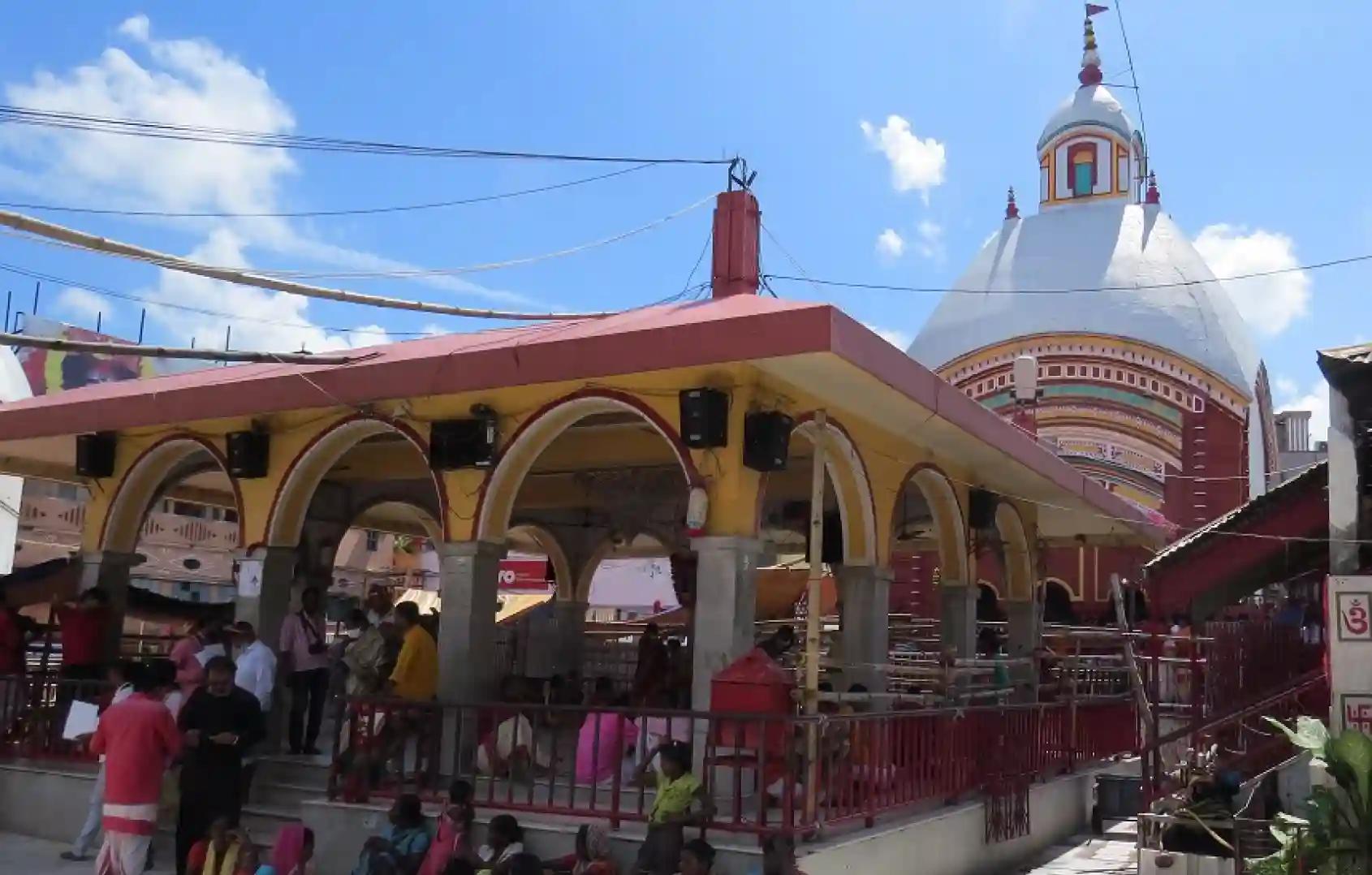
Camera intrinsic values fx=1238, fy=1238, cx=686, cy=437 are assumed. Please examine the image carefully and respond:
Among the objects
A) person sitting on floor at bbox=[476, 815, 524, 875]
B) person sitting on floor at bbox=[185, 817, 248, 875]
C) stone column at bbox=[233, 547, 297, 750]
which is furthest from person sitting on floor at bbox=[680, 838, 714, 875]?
stone column at bbox=[233, 547, 297, 750]

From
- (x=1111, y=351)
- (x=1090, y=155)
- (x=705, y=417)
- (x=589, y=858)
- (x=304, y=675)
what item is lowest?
(x=589, y=858)

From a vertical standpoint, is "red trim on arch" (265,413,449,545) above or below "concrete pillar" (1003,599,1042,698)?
above

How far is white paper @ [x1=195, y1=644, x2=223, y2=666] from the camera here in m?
8.70

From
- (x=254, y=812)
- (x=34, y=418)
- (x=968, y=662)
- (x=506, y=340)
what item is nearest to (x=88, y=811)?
(x=254, y=812)

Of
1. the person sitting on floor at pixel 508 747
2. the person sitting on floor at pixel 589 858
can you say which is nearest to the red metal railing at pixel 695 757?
the person sitting on floor at pixel 508 747

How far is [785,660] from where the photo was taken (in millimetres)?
11555

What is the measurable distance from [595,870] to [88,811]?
4421 millimetres

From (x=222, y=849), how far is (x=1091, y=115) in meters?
27.7

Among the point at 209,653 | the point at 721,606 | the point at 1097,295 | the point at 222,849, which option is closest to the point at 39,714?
the point at 209,653

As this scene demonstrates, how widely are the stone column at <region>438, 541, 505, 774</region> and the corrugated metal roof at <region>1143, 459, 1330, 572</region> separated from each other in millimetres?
5916

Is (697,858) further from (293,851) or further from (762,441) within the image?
(762,441)

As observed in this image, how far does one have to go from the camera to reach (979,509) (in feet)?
39.4

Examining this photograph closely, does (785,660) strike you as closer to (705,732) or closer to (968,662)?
(968,662)

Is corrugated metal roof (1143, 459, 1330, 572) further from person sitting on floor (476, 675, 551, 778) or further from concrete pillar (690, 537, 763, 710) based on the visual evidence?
person sitting on floor (476, 675, 551, 778)
